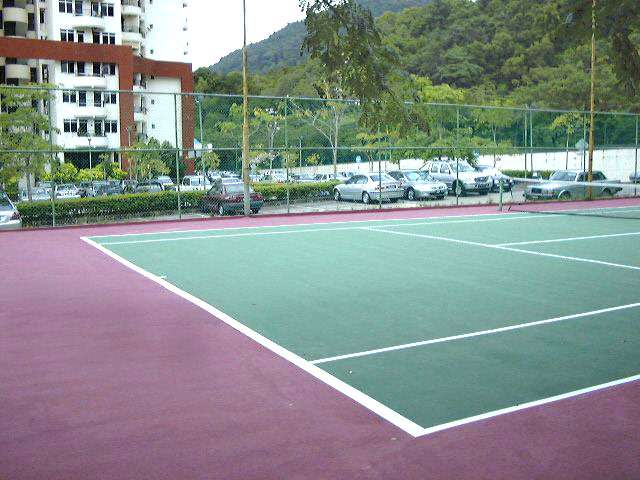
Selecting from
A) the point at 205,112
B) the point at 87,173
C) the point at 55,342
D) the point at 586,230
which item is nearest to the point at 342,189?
the point at 205,112

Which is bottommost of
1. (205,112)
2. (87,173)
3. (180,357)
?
(180,357)

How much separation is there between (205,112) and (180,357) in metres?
20.1

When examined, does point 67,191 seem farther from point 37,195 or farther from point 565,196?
point 565,196

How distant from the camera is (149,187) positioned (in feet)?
82.3

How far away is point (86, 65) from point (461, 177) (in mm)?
38075

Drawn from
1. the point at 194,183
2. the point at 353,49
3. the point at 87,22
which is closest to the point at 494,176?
the point at 194,183

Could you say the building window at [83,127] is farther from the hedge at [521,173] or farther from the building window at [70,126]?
the hedge at [521,173]

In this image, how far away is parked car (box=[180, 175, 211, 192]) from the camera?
25.1 metres

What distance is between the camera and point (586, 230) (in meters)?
20.0

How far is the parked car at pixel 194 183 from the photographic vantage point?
2509cm

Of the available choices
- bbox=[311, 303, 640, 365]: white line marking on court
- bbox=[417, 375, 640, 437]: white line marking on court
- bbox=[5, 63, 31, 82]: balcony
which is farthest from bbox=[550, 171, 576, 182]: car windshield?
bbox=[5, 63, 31, 82]: balcony

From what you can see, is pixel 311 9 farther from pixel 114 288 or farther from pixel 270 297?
pixel 114 288

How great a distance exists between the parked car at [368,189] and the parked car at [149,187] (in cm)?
790

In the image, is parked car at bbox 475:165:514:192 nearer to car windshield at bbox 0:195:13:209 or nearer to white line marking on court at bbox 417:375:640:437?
car windshield at bbox 0:195:13:209
